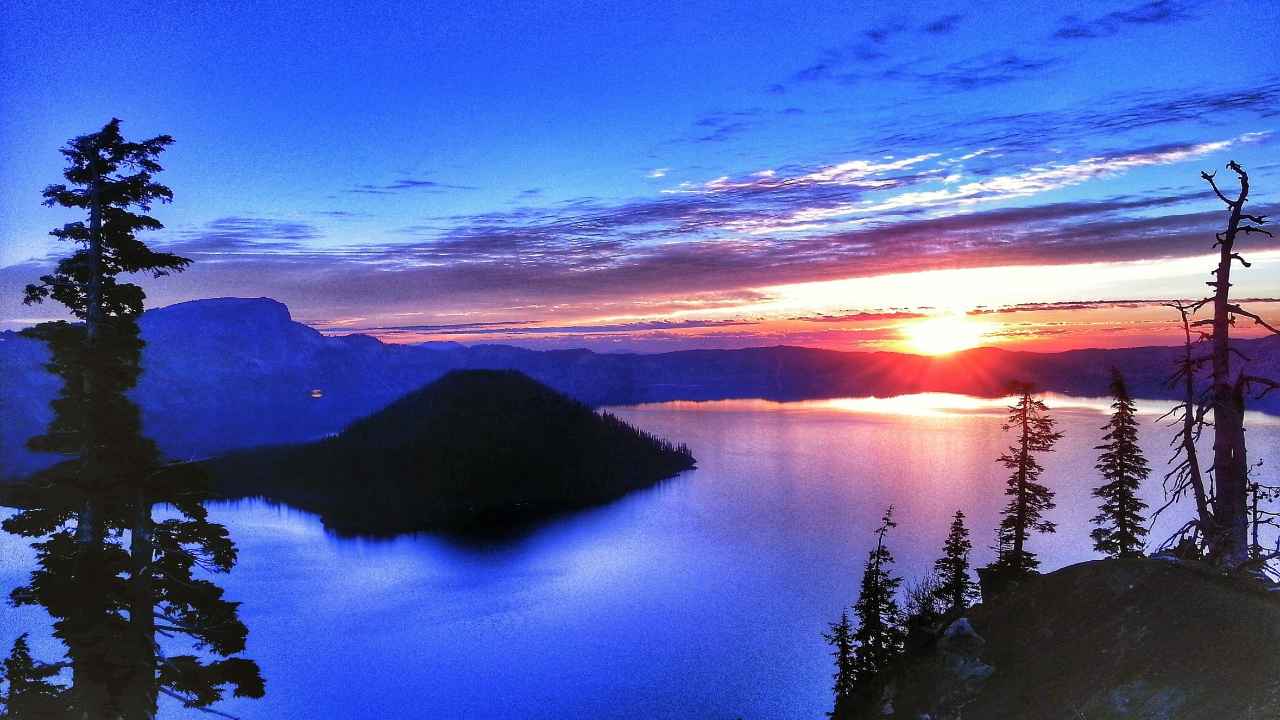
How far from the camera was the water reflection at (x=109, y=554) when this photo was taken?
15500mm

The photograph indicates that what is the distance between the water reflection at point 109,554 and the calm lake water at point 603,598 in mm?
46340

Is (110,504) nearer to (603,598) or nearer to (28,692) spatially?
(28,692)

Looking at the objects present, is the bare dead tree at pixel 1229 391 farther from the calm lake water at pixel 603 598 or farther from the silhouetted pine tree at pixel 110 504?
the calm lake water at pixel 603 598

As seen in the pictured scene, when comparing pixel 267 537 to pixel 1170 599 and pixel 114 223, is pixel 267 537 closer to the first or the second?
pixel 114 223

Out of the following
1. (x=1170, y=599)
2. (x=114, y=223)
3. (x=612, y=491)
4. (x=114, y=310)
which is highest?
(x=114, y=223)

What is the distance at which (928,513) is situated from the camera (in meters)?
123

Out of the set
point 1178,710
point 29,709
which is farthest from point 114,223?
point 1178,710

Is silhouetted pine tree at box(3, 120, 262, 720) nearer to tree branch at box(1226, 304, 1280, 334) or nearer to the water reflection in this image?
the water reflection

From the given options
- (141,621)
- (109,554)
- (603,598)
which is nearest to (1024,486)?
(141,621)

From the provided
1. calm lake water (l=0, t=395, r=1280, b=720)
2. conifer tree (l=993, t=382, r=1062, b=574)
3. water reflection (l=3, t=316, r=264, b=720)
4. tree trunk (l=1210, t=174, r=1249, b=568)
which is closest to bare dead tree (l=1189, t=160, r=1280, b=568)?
tree trunk (l=1210, t=174, r=1249, b=568)

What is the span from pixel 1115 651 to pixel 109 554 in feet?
77.5

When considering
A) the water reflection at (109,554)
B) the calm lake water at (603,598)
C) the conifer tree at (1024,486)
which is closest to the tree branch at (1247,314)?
the water reflection at (109,554)

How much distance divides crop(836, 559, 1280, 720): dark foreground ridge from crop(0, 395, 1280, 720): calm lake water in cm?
3736

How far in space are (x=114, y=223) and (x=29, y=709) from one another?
1070 cm
